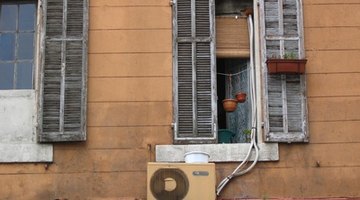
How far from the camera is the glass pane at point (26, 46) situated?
8.74 m

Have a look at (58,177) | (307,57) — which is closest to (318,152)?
(307,57)

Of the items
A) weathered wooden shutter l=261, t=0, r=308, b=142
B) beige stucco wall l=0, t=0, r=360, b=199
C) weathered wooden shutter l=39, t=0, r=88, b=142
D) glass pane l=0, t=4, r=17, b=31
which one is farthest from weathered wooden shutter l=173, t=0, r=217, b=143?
glass pane l=0, t=4, r=17, b=31

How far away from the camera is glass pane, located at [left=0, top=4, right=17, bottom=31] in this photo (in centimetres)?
882

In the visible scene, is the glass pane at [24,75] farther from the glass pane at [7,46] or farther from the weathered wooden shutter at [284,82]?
the weathered wooden shutter at [284,82]

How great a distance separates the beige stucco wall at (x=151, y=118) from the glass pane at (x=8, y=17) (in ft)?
3.42

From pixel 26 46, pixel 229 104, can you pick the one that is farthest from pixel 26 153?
pixel 229 104

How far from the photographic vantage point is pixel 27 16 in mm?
8859

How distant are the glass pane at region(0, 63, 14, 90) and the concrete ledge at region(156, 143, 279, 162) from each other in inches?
81.3

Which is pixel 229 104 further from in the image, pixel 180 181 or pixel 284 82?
pixel 180 181

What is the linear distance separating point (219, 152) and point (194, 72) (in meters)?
1.05

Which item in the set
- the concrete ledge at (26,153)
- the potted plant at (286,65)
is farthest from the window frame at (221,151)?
the concrete ledge at (26,153)

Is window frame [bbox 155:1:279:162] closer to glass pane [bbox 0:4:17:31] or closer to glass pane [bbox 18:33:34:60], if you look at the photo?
glass pane [bbox 18:33:34:60]

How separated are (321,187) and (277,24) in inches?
82.8

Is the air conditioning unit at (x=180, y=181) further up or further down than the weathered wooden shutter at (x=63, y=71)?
further down
